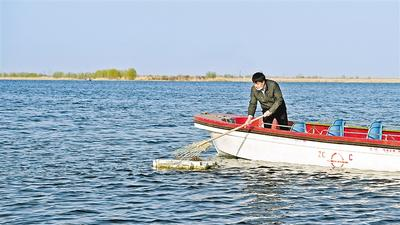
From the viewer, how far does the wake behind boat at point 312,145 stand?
16.1 meters

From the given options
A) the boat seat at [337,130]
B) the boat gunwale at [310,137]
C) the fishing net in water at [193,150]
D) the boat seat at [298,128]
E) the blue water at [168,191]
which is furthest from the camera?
the fishing net in water at [193,150]

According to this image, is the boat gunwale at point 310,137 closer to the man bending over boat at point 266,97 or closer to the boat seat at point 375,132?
the man bending over boat at point 266,97

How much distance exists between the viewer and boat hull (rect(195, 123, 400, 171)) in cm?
1612

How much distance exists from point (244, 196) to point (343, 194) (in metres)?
2.07

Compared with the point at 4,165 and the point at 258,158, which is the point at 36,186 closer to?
the point at 4,165

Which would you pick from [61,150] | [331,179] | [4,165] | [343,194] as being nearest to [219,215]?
[343,194]

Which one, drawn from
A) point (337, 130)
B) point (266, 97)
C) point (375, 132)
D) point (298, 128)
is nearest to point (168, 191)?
point (266, 97)

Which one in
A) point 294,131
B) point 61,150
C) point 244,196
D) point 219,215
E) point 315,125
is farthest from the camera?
point 61,150

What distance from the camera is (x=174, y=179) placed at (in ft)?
51.3

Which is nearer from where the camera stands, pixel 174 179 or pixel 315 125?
pixel 174 179

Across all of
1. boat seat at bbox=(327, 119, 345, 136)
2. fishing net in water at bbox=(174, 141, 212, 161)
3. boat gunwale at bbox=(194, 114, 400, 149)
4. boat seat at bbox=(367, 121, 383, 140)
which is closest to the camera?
boat gunwale at bbox=(194, 114, 400, 149)

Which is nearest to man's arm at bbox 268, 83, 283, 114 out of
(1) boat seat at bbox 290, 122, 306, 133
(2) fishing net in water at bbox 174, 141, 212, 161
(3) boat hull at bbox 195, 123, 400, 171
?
(3) boat hull at bbox 195, 123, 400, 171

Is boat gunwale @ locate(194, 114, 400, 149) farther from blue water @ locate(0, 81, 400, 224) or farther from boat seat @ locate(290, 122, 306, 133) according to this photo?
blue water @ locate(0, 81, 400, 224)

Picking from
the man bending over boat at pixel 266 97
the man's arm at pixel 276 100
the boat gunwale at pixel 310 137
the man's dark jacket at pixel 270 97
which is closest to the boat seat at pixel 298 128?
the man bending over boat at pixel 266 97
